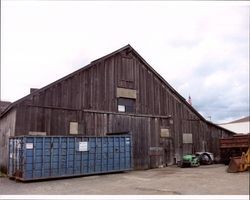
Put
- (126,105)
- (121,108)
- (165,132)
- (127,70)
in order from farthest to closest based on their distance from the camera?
1. (165,132)
2. (127,70)
3. (126,105)
4. (121,108)

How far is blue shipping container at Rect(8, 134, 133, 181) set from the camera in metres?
15.5

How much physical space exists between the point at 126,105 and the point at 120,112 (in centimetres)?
84

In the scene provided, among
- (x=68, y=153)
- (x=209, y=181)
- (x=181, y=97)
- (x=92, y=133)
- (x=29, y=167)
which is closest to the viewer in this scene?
(x=209, y=181)

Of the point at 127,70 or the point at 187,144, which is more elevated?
the point at 127,70

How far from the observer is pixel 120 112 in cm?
2191

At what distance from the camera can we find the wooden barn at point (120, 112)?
61.8ft

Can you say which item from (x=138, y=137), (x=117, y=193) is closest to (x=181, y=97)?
(x=138, y=137)

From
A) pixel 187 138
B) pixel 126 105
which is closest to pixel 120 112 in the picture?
pixel 126 105

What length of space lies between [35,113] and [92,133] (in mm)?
3827

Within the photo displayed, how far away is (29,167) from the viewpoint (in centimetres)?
1540

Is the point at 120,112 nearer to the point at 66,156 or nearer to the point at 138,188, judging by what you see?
the point at 66,156

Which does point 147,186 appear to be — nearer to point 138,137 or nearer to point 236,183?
point 236,183

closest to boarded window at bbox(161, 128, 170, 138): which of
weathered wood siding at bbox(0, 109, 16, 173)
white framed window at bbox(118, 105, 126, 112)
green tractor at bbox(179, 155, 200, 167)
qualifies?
green tractor at bbox(179, 155, 200, 167)

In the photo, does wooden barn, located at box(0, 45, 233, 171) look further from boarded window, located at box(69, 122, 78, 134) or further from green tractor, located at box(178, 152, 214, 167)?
green tractor, located at box(178, 152, 214, 167)
